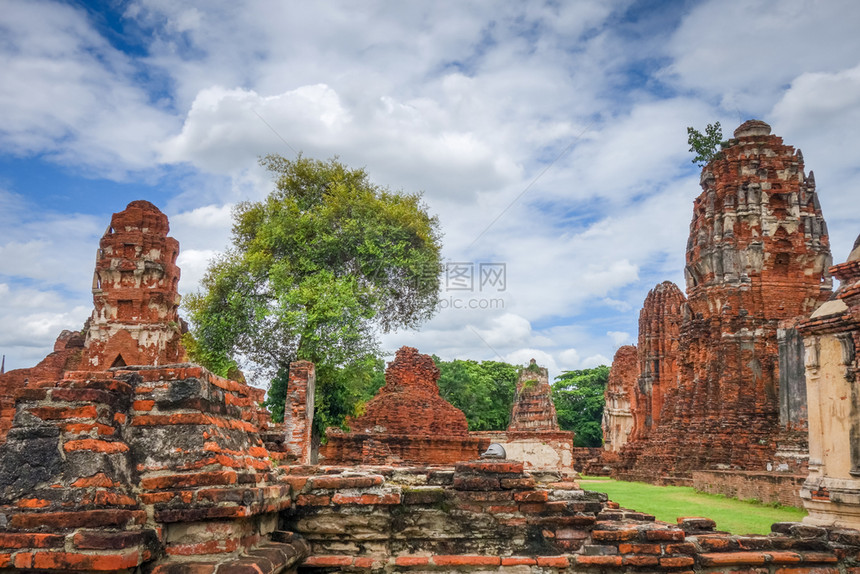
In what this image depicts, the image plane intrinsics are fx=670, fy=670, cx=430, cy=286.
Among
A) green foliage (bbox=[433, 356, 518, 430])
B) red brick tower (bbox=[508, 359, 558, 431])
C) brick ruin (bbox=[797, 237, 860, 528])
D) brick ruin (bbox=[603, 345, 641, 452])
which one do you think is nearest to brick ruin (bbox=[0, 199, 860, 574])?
brick ruin (bbox=[797, 237, 860, 528])

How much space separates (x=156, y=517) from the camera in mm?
3037

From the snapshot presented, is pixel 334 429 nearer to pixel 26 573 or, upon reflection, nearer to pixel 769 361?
pixel 769 361

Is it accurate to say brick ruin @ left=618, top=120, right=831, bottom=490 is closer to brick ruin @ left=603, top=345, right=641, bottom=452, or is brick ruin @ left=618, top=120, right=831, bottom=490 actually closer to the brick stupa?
the brick stupa

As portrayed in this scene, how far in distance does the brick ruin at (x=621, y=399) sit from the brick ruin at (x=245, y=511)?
3138 cm

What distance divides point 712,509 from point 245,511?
38.8 feet

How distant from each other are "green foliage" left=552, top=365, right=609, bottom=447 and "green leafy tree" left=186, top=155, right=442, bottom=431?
30.1 meters

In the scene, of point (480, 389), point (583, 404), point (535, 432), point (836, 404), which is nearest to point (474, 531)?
point (836, 404)

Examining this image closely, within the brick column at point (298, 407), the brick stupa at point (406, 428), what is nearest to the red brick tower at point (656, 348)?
the brick stupa at point (406, 428)

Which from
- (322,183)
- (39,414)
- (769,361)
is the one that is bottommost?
(39,414)

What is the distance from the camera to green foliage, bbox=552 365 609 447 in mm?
47000

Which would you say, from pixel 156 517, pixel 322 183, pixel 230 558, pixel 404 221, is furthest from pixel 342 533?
pixel 322 183

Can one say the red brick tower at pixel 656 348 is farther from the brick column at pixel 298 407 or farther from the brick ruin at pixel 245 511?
the brick ruin at pixel 245 511

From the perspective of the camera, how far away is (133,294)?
17312 mm

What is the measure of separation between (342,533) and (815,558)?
10.3 ft
